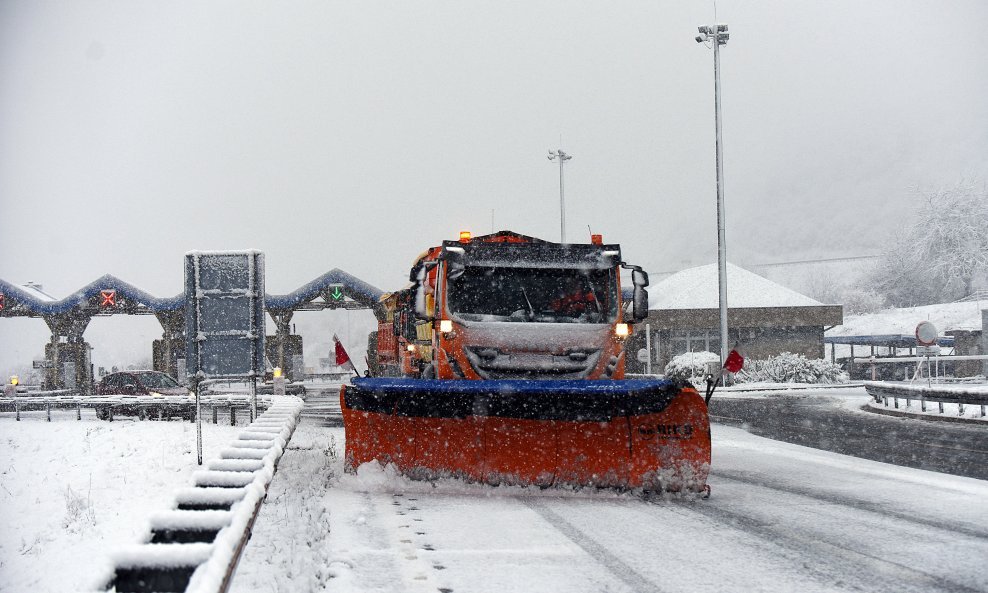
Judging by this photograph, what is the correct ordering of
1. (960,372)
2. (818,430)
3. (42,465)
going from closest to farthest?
(42,465), (818,430), (960,372)

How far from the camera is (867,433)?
55.4 feet

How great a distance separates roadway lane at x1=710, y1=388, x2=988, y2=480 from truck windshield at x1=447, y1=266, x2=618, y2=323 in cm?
490

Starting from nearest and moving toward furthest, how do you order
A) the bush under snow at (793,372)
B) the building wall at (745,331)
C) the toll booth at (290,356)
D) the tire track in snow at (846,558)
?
the tire track in snow at (846,558)
the toll booth at (290,356)
the bush under snow at (793,372)
the building wall at (745,331)

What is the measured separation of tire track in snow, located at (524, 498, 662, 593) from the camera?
521 centimetres

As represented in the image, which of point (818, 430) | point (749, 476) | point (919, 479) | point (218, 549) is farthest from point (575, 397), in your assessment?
point (818, 430)

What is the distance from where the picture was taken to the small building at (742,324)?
47062mm

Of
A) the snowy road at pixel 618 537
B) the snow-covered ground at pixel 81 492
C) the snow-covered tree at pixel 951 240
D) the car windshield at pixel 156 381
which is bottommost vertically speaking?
the snow-covered ground at pixel 81 492

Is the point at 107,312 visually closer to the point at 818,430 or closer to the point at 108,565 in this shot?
the point at 818,430

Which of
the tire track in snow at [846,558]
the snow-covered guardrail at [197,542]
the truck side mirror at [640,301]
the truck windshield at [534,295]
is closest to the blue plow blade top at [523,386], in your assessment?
the tire track in snow at [846,558]

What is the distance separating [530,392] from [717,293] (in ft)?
145

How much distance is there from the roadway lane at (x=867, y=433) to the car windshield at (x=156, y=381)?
50.3 ft

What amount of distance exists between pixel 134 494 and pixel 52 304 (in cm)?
3291

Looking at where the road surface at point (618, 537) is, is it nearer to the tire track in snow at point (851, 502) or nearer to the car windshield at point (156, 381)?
the tire track in snow at point (851, 502)

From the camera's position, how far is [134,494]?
9.77 m
